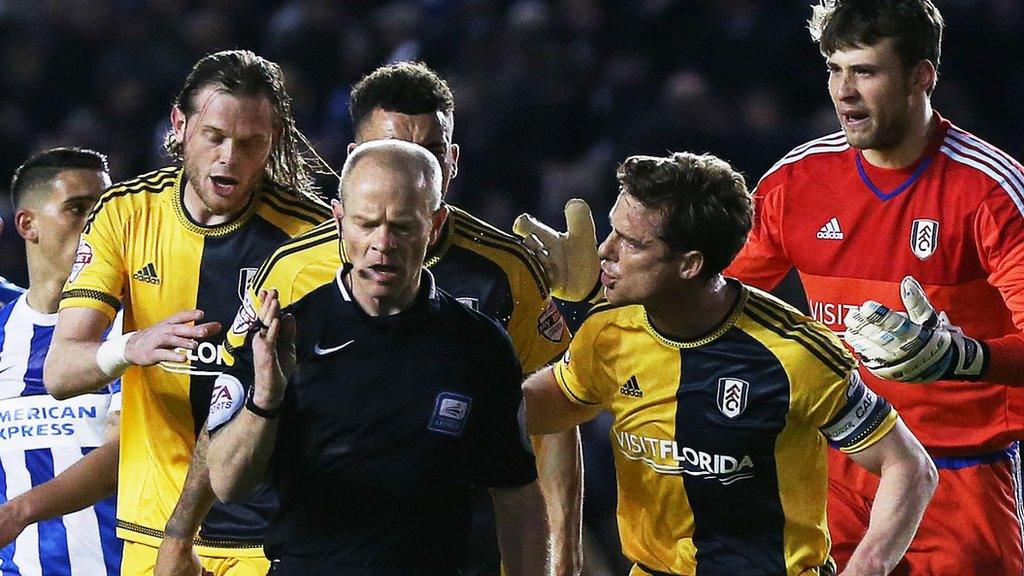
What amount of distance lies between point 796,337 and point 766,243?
955 mm

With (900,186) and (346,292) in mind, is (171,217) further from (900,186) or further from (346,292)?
(900,186)

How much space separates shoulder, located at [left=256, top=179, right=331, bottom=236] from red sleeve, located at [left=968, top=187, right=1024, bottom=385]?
69.3 inches

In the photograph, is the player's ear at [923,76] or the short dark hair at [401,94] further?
the player's ear at [923,76]

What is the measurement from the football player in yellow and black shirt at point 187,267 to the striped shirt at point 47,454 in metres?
0.62

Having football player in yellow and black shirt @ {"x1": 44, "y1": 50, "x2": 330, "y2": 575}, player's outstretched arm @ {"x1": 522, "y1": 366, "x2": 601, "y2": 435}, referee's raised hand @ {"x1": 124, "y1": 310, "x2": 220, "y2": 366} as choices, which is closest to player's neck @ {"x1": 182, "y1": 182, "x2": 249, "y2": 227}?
football player in yellow and black shirt @ {"x1": 44, "y1": 50, "x2": 330, "y2": 575}

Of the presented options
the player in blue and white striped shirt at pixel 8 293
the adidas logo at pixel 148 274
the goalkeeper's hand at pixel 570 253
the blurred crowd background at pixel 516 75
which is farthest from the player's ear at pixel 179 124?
the blurred crowd background at pixel 516 75

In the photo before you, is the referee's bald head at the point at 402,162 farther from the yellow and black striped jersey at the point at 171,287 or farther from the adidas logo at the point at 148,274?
the adidas logo at the point at 148,274

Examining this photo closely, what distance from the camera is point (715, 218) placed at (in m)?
3.79

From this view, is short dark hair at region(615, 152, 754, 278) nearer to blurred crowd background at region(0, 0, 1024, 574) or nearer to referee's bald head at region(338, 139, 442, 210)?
referee's bald head at region(338, 139, 442, 210)

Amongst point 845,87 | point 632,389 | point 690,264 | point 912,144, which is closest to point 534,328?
point 632,389

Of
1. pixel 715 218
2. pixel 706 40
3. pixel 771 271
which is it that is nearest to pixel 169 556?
pixel 715 218

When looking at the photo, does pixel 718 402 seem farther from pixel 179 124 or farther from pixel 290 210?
pixel 179 124

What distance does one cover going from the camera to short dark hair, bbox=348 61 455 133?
4180 millimetres

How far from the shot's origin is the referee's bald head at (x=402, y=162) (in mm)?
3182
